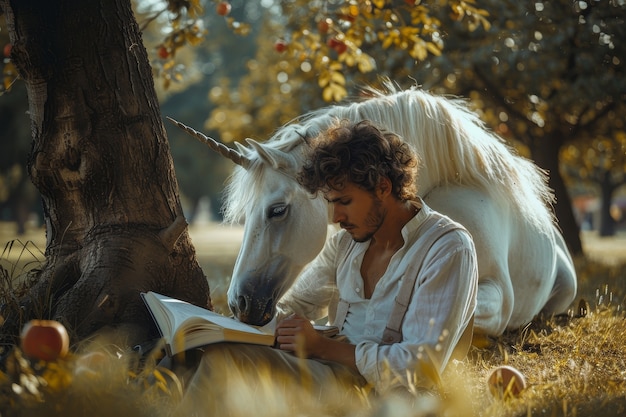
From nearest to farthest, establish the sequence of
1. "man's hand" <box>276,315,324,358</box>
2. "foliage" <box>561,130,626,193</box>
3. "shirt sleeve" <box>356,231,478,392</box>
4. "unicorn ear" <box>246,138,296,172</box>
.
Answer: "shirt sleeve" <box>356,231,478,392</box>, "man's hand" <box>276,315,324,358</box>, "unicorn ear" <box>246,138,296,172</box>, "foliage" <box>561,130,626,193</box>

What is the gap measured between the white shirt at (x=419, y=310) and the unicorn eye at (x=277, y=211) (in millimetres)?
854

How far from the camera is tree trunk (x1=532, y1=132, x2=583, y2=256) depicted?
1199 cm

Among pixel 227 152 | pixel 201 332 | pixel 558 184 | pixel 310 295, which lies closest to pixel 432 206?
pixel 310 295

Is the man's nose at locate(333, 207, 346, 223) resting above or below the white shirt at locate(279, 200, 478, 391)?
above

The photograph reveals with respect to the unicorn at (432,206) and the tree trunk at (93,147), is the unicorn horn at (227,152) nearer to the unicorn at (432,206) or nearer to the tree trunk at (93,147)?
the unicorn at (432,206)

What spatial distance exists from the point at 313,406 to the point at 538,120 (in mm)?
10004

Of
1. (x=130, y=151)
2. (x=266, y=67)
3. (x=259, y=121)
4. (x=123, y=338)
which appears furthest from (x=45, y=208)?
(x=266, y=67)

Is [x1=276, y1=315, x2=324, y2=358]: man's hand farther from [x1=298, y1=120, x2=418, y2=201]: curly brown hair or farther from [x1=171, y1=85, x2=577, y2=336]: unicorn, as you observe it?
[x1=171, y1=85, x2=577, y2=336]: unicorn

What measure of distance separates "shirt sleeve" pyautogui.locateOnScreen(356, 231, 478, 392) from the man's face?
0.27 m

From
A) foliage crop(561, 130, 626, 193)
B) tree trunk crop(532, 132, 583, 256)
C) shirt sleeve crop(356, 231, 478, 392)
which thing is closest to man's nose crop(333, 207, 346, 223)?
shirt sleeve crop(356, 231, 478, 392)

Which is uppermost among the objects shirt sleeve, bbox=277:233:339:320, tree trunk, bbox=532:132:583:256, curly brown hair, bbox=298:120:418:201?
Result: curly brown hair, bbox=298:120:418:201

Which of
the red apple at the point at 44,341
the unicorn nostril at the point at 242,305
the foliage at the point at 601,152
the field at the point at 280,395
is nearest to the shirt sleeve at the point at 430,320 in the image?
the field at the point at 280,395

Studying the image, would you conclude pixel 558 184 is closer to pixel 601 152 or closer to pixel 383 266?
pixel 601 152

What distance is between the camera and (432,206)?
177 inches
